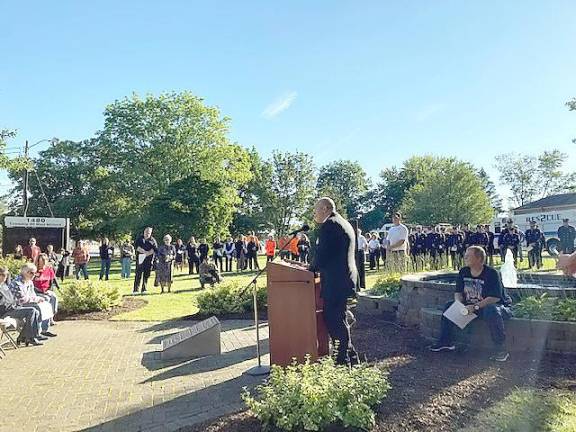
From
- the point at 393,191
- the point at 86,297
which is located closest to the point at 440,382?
the point at 86,297

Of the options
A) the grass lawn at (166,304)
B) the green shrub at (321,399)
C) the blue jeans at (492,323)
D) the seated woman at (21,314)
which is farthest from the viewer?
the grass lawn at (166,304)

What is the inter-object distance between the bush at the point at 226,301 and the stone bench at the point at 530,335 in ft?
16.6

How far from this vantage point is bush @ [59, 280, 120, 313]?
11.4m

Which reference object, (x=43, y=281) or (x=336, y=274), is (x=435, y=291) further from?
(x=43, y=281)

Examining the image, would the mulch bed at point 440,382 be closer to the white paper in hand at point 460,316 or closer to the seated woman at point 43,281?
the white paper in hand at point 460,316

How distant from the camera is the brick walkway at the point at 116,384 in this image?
4.80 meters

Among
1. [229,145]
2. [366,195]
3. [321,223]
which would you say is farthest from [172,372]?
[366,195]

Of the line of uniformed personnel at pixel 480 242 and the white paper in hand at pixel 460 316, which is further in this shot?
the line of uniformed personnel at pixel 480 242

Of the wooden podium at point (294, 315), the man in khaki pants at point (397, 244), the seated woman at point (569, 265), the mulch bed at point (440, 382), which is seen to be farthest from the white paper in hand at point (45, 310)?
the seated woman at point (569, 265)

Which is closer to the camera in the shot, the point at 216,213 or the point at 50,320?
the point at 50,320

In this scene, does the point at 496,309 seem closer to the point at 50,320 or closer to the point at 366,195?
the point at 50,320

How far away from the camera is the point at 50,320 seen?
9898mm

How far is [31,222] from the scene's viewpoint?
25.0 meters

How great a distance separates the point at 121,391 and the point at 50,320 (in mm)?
4962
